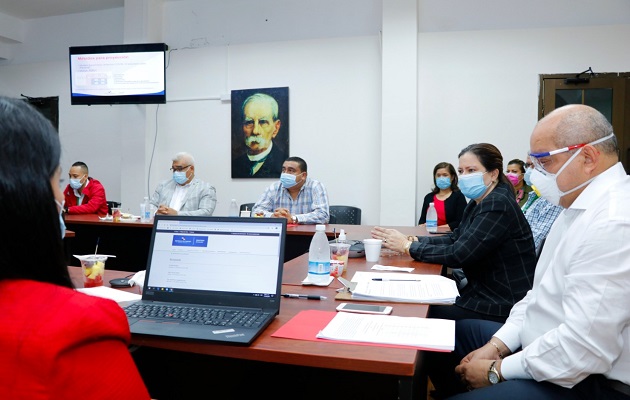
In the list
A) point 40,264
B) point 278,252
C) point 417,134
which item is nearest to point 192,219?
point 278,252

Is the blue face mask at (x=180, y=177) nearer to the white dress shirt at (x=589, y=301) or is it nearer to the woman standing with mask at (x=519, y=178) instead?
→ the woman standing with mask at (x=519, y=178)

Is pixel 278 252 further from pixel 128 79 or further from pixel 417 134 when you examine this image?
pixel 128 79

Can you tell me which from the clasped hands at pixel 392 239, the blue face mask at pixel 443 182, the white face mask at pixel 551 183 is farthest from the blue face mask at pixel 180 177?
the white face mask at pixel 551 183

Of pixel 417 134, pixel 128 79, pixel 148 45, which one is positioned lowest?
→ pixel 417 134

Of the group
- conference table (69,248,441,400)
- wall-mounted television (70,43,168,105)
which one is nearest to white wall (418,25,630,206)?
wall-mounted television (70,43,168,105)

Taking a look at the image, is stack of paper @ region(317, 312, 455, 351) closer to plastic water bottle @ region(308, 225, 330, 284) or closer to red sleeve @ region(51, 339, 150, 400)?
plastic water bottle @ region(308, 225, 330, 284)

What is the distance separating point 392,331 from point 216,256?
53 centimetres

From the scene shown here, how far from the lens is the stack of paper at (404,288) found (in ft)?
4.99

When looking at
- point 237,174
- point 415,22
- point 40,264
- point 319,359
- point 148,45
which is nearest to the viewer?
point 40,264

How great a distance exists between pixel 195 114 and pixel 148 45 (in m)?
0.92

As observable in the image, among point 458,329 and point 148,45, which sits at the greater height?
point 148,45

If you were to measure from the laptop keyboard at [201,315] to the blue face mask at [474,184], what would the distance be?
1.39 metres

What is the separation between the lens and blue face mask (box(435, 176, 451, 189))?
→ 4657mm

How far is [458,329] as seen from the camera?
1.76 m
